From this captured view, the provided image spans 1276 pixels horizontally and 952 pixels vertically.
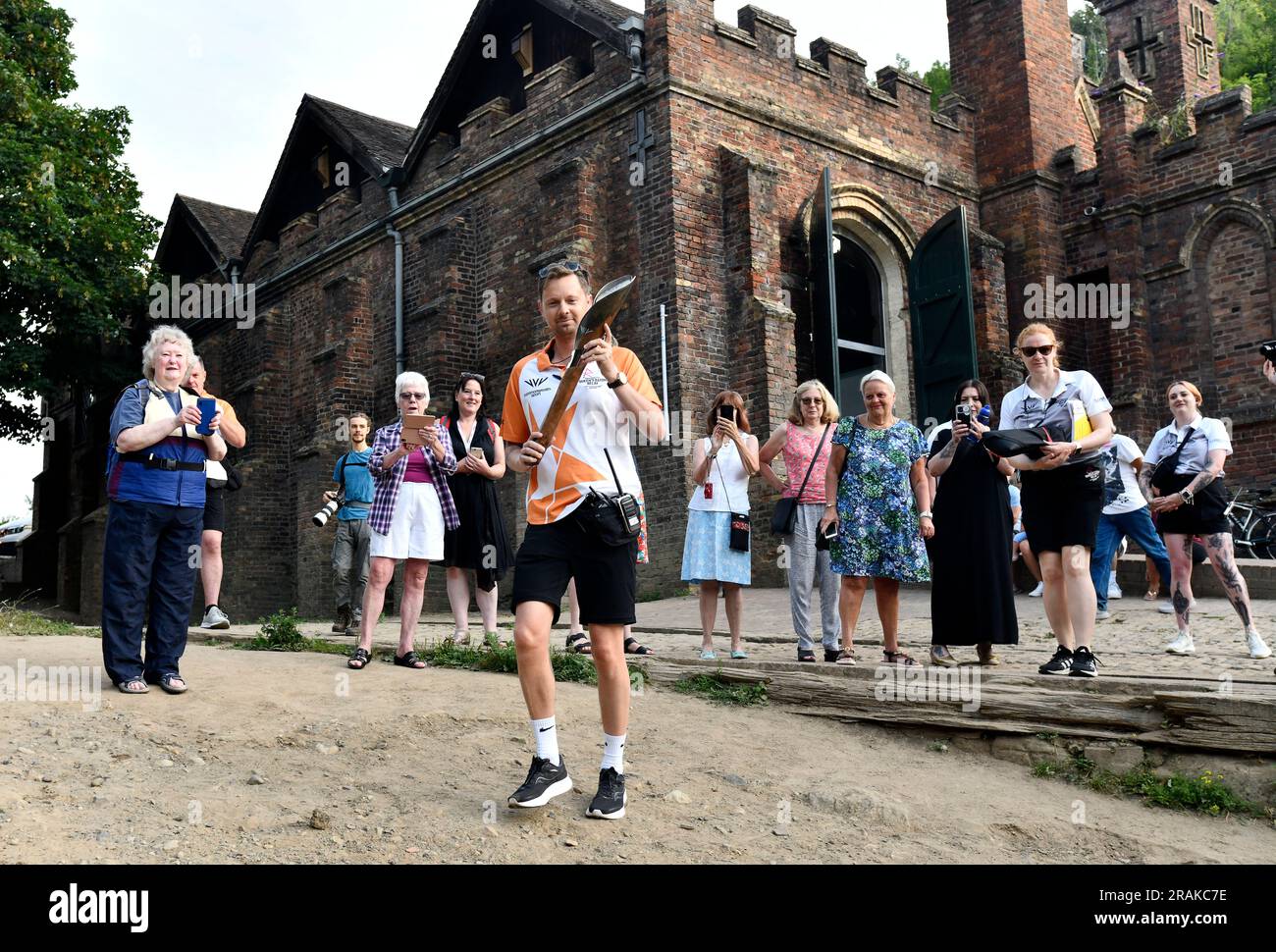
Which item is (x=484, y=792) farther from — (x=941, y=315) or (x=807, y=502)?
(x=941, y=315)

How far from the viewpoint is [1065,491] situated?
580 cm

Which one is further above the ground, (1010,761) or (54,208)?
(54,208)

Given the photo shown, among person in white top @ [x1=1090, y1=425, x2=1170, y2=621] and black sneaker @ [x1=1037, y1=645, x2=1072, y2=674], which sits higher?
person in white top @ [x1=1090, y1=425, x2=1170, y2=621]

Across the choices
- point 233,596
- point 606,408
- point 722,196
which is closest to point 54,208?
point 233,596

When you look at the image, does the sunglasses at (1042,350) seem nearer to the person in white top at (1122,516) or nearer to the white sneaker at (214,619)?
the person in white top at (1122,516)

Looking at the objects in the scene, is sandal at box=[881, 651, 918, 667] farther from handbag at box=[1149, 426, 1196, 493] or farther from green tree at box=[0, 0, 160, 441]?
green tree at box=[0, 0, 160, 441]

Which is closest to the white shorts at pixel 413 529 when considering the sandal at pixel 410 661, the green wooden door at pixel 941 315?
the sandal at pixel 410 661

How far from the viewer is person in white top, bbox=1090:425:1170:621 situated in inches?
367

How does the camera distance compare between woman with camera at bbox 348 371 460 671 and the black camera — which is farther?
the black camera

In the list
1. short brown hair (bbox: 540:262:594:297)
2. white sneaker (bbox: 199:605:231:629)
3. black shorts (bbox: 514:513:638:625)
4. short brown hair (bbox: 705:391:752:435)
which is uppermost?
short brown hair (bbox: 540:262:594:297)

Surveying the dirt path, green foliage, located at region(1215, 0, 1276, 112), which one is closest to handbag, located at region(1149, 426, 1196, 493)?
the dirt path

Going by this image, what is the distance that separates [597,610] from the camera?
159 inches

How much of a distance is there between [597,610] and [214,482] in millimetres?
5388

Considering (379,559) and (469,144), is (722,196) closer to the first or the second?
(469,144)
